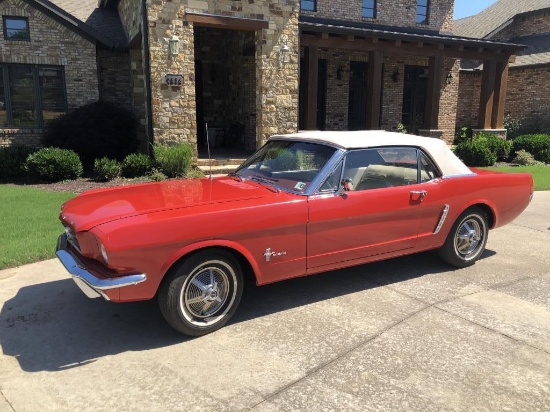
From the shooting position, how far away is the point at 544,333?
375 cm

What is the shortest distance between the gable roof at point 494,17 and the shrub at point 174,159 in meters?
21.3

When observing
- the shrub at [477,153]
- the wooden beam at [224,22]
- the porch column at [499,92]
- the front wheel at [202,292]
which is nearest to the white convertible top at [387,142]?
the front wheel at [202,292]

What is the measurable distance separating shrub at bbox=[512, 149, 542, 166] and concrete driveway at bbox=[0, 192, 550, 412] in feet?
38.8

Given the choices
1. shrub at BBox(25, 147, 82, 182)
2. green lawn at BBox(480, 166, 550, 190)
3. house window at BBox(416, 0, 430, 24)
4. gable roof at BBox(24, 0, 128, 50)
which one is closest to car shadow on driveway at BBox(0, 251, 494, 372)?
shrub at BBox(25, 147, 82, 182)

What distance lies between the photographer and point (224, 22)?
11.7 meters

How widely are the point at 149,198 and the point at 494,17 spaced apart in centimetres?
2916

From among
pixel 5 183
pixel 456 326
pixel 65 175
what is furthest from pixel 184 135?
pixel 456 326

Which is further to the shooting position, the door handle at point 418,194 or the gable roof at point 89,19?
the gable roof at point 89,19

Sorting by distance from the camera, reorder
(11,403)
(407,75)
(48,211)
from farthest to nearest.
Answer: (407,75), (48,211), (11,403)

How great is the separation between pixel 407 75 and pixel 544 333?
17847 millimetres

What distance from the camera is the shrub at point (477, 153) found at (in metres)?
14.6

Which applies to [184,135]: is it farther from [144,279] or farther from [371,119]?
[144,279]

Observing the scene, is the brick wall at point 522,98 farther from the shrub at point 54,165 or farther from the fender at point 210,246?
the fender at point 210,246

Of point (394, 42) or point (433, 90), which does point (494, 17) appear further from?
point (394, 42)
